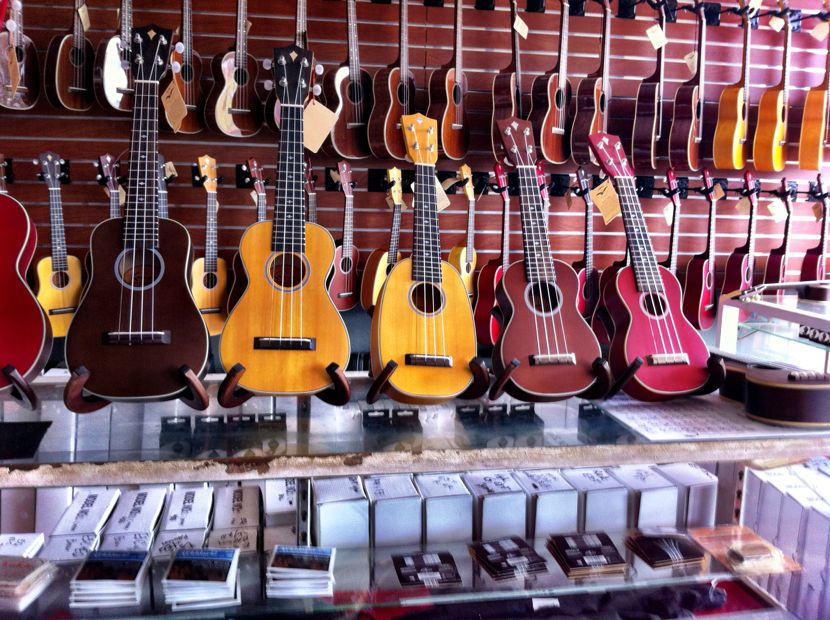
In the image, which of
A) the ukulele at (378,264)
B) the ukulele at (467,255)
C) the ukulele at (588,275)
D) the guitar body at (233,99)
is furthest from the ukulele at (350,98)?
the ukulele at (588,275)

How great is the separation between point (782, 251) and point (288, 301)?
345 cm

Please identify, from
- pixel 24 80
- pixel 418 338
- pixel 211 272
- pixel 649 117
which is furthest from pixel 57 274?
pixel 649 117

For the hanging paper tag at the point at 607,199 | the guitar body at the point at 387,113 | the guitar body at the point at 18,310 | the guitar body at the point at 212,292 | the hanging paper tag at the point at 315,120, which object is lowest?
the guitar body at the point at 212,292

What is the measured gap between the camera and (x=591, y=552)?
164 cm

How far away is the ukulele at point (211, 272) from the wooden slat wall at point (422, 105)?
12.3 inches

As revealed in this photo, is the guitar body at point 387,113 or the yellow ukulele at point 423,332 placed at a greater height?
the guitar body at point 387,113

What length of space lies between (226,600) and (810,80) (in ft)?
14.7

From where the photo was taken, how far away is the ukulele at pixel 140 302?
1375mm

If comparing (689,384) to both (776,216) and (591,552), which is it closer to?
(591,552)

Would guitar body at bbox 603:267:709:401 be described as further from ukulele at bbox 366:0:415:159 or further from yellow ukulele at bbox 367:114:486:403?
ukulele at bbox 366:0:415:159

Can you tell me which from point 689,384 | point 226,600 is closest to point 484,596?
point 226,600

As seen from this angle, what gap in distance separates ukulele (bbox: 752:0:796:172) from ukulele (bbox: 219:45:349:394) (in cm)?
312

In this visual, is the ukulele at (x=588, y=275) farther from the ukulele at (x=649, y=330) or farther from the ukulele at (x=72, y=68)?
the ukulele at (x=72, y=68)

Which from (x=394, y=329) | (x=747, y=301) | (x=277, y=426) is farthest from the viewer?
(x=747, y=301)
